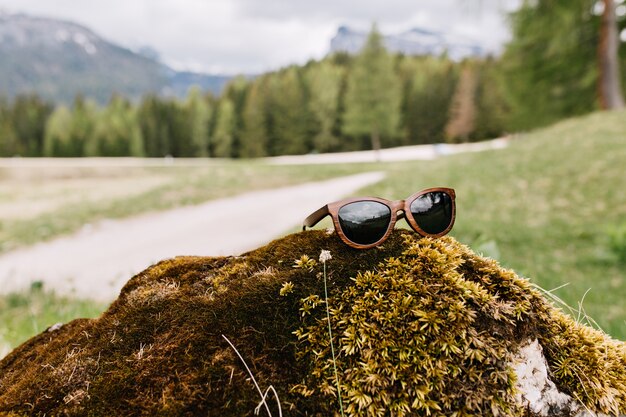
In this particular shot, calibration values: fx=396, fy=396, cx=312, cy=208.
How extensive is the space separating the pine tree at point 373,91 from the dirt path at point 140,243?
3004 cm

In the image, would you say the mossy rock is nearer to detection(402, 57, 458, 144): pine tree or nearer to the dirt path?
the dirt path

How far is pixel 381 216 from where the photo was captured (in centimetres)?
142

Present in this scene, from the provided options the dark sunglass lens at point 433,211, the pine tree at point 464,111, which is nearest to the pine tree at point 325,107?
the pine tree at point 464,111

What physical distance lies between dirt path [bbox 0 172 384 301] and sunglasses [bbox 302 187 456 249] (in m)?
4.95

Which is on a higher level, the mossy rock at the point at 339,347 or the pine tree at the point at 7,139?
the pine tree at the point at 7,139

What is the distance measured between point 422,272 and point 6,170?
4336 centimetres

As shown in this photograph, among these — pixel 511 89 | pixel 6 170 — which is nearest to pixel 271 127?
pixel 6 170

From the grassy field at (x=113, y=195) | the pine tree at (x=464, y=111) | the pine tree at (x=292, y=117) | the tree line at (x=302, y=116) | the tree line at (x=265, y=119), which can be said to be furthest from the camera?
the pine tree at (x=292, y=117)

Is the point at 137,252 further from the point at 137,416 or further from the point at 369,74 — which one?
the point at 369,74

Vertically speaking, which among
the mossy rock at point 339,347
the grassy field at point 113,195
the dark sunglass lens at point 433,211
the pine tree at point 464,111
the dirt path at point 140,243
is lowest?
the dirt path at point 140,243

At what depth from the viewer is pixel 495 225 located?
8648 mm

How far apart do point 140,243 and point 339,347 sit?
990 centimetres

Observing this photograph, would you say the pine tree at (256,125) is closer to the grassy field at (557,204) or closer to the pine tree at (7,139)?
the pine tree at (7,139)

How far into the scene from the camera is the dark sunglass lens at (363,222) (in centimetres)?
138
